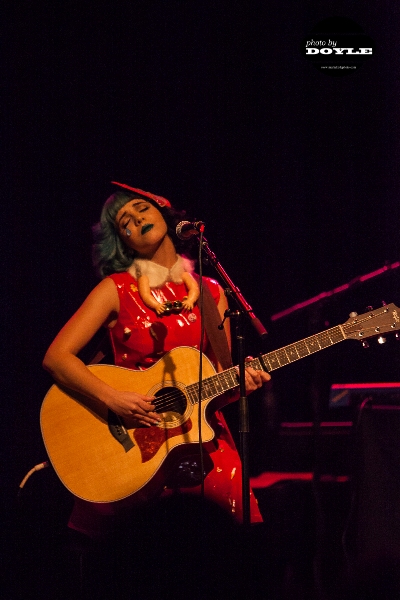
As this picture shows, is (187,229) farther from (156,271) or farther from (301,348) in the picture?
(301,348)

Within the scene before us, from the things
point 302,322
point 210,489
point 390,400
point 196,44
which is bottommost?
point 210,489

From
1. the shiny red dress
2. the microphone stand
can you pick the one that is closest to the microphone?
the microphone stand

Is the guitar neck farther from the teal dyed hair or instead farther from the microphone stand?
the teal dyed hair

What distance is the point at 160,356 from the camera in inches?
127

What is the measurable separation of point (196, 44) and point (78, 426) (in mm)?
2790

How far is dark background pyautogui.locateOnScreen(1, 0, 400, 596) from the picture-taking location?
4.02 meters

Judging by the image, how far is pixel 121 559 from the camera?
3.20 m

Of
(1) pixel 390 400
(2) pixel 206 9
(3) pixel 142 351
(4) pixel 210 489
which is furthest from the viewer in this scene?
(2) pixel 206 9

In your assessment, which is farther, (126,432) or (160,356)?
(160,356)

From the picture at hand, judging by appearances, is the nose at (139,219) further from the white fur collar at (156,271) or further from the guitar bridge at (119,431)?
the guitar bridge at (119,431)

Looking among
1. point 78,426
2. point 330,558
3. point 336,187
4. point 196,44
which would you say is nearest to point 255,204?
point 336,187

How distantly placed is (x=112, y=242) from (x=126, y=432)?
A: 3.69 feet

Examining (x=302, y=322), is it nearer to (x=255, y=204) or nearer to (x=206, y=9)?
(x=255, y=204)

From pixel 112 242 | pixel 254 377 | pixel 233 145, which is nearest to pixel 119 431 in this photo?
pixel 254 377
